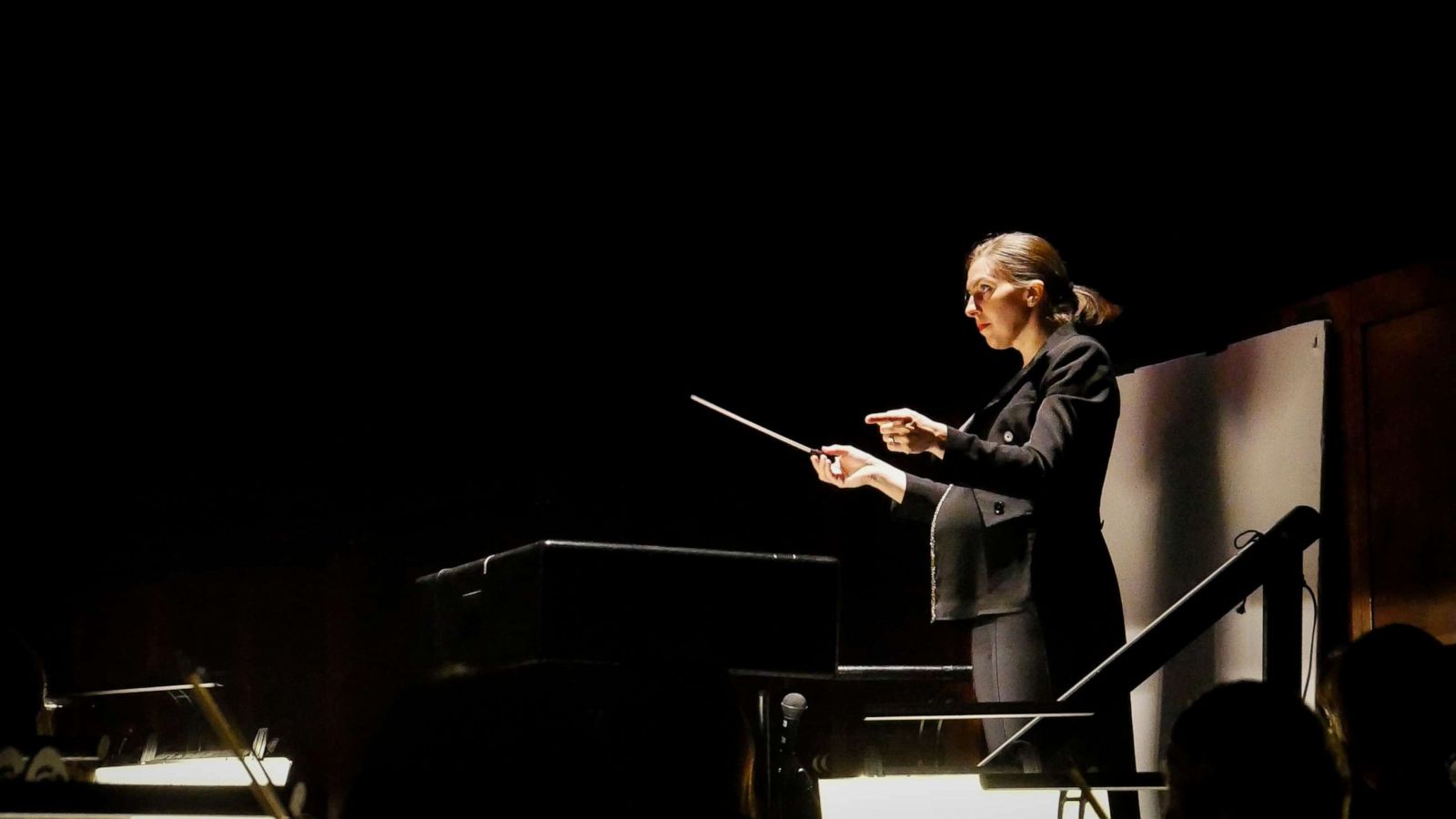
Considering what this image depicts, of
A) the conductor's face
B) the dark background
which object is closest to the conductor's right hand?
the conductor's face

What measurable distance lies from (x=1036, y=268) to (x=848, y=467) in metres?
0.54

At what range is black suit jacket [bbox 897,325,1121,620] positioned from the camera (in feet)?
7.50

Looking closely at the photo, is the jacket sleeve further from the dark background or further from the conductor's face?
the dark background

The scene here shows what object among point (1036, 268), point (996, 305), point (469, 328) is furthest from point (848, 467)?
point (469, 328)

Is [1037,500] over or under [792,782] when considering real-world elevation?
over

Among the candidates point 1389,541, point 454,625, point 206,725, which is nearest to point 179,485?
point 206,725

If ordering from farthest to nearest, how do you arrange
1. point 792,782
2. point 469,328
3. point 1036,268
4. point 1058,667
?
point 469,328
point 1036,268
point 792,782
point 1058,667

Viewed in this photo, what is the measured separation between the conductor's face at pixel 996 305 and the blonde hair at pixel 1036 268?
0.05 feet

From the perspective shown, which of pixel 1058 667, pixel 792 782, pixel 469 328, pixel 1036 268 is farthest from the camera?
pixel 469 328

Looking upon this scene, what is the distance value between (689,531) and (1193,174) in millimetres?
1883

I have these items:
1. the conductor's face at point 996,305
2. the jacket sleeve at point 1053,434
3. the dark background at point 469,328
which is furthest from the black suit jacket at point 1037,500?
the dark background at point 469,328

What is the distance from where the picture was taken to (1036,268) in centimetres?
257

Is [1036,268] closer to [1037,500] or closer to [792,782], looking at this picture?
[1037,500]

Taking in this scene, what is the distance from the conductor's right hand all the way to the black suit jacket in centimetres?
18
